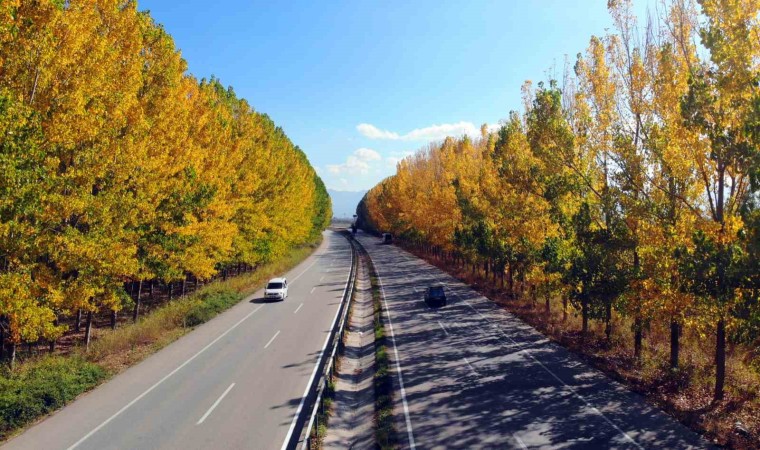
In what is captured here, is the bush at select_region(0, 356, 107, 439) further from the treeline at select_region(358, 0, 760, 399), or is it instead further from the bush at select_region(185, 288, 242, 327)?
the treeline at select_region(358, 0, 760, 399)

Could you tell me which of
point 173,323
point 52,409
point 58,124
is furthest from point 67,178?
point 173,323

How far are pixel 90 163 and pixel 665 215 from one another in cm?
1920

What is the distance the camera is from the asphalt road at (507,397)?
41.1ft

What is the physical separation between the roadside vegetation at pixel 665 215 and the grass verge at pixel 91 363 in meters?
17.8

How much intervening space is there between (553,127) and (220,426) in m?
16.4

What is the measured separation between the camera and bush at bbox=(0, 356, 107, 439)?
12844 mm

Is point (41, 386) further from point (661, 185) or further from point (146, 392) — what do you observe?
point (661, 185)

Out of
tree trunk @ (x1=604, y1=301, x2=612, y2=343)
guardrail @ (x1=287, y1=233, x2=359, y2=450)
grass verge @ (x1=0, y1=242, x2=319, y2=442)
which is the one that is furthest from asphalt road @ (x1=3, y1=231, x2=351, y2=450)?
tree trunk @ (x1=604, y1=301, x2=612, y2=343)

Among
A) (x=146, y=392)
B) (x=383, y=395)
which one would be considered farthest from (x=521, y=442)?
(x=146, y=392)

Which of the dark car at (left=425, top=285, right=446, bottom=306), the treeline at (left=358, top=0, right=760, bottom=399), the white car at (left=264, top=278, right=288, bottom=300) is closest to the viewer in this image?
the treeline at (left=358, top=0, right=760, bottom=399)

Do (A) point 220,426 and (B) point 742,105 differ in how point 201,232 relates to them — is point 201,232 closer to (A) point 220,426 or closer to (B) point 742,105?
(A) point 220,426

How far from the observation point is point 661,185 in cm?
1568

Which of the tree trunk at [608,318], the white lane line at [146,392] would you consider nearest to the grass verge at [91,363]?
the white lane line at [146,392]

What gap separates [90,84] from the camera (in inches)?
598
